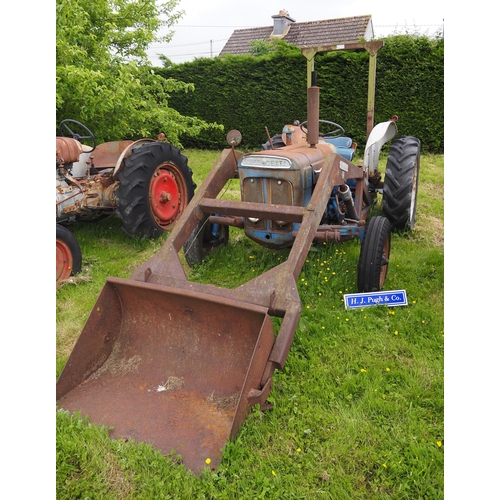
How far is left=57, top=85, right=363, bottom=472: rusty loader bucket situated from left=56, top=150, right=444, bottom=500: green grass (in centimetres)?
15

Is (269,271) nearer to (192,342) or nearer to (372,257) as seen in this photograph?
(192,342)

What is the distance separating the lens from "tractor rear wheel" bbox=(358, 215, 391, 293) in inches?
149

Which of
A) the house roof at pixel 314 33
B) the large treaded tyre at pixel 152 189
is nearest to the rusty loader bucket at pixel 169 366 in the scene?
the large treaded tyre at pixel 152 189

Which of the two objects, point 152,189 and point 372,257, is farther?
point 152,189

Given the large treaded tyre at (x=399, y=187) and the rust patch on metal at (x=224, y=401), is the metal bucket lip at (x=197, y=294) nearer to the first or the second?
the rust patch on metal at (x=224, y=401)

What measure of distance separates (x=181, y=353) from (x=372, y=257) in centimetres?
169

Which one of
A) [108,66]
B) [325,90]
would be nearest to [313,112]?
[108,66]

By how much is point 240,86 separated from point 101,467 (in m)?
12.1

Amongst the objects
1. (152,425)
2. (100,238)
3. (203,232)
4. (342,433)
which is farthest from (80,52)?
(342,433)

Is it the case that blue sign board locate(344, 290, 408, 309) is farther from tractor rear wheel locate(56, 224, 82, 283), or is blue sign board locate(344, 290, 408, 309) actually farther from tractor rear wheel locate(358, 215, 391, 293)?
tractor rear wheel locate(56, 224, 82, 283)

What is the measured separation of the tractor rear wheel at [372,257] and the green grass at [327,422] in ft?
0.66

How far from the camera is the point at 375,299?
3.71 m

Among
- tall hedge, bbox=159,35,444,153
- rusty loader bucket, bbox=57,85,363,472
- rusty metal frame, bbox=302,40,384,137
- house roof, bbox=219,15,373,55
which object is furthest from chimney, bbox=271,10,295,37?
rusty loader bucket, bbox=57,85,363,472

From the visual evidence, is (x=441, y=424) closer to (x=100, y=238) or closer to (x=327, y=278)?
(x=327, y=278)
